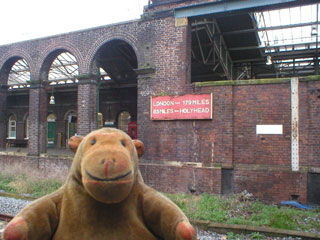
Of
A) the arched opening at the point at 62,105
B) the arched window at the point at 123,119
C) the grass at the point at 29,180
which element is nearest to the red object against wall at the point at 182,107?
the grass at the point at 29,180

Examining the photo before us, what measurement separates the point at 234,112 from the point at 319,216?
3.17m

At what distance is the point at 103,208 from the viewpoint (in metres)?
2.01

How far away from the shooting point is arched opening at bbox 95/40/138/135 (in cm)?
1454

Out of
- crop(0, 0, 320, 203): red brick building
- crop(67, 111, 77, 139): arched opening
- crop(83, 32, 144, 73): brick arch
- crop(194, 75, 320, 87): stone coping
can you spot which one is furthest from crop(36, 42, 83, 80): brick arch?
crop(67, 111, 77, 139): arched opening

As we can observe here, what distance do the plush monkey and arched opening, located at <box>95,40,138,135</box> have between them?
12.4 metres

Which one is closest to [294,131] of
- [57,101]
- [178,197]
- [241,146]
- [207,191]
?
[241,146]

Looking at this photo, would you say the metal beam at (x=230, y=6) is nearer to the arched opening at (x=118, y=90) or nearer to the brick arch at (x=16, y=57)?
the arched opening at (x=118, y=90)

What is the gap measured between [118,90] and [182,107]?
9347 mm

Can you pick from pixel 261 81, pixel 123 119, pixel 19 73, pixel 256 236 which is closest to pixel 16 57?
pixel 123 119

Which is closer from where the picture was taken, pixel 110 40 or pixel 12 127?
pixel 110 40

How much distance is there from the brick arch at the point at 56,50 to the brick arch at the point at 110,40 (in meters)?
0.37

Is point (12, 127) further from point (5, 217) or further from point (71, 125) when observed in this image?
point (5, 217)

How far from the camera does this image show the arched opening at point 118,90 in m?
14.5

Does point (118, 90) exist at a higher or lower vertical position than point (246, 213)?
higher
